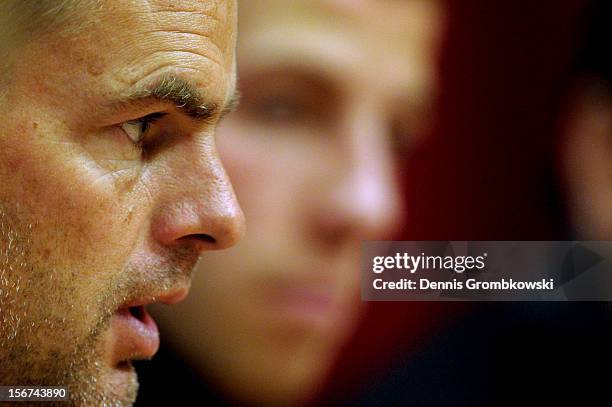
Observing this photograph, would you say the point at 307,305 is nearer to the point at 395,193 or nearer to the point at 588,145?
the point at 395,193

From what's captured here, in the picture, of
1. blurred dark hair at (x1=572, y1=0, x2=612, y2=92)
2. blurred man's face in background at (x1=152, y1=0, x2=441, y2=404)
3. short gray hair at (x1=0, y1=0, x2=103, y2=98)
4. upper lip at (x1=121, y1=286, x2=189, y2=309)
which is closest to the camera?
short gray hair at (x1=0, y1=0, x2=103, y2=98)

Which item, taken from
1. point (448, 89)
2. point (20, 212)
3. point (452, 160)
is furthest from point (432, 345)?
point (20, 212)

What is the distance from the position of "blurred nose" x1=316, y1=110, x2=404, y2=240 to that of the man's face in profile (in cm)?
29

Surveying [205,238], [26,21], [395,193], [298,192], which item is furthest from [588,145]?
[26,21]

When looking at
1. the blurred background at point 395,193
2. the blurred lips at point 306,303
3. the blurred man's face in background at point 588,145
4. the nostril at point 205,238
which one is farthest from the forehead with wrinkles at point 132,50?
the blurred man's face in background at point 588,145

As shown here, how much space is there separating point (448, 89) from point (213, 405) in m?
0.64

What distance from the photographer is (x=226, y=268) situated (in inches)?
47.1

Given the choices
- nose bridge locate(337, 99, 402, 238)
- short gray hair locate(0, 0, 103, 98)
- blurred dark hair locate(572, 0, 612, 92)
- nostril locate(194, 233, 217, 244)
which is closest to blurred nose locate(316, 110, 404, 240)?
Result: nose bridge locate(337, 99, 402, 238)

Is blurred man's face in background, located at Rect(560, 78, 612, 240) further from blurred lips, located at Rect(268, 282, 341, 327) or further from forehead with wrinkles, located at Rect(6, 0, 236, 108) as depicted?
forehead with wrinkles, located at Rect(6, 0, 236, 108)

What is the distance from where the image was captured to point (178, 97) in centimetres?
90

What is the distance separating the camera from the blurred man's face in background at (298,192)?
3.96ft

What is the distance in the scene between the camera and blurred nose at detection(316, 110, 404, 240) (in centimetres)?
123

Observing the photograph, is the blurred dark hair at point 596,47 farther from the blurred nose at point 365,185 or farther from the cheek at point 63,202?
the cheek at point 63,202

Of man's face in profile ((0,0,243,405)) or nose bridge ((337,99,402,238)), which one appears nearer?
man's face in profile ((0,0,243,405))
